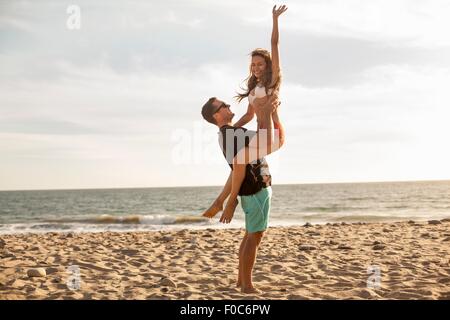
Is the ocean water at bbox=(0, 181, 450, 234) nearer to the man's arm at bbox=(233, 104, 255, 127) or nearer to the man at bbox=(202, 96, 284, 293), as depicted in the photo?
the man at bbox=(202, 96, 284, 293)

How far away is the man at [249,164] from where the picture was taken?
13.6 feet

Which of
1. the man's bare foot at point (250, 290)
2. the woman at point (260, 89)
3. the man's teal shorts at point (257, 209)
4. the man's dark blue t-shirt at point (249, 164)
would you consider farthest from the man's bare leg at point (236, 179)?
the man's bare foot at point (250, 290)

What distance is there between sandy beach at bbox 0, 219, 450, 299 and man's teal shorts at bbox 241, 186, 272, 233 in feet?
2.70

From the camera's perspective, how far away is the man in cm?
415

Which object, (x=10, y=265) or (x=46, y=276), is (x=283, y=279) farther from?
(x=10, y=265)

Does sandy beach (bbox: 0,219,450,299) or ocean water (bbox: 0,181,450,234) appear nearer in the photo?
sandy beach (bbox: 0,219,450,299)

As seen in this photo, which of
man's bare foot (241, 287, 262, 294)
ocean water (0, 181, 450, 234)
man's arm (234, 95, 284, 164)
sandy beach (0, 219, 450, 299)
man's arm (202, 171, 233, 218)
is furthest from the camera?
ocean water (0, 181, 450, 234)

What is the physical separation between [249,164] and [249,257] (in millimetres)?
1063

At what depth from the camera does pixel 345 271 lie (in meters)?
6.21

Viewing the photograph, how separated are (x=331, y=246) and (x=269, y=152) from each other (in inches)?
206

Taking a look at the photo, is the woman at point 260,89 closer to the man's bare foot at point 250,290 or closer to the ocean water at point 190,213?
the man's bare foot at point 250,290

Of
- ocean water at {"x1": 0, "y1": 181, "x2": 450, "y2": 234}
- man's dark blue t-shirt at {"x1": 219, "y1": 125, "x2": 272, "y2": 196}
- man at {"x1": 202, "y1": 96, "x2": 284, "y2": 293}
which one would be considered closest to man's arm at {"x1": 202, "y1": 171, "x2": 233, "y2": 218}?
man at {"x1": 202, "y1": 96, "x2": 284, "y2": 293}

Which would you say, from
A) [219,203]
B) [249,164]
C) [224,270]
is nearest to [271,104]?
[249,164]

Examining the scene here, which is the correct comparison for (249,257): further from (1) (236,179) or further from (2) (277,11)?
(2) (277,11)
